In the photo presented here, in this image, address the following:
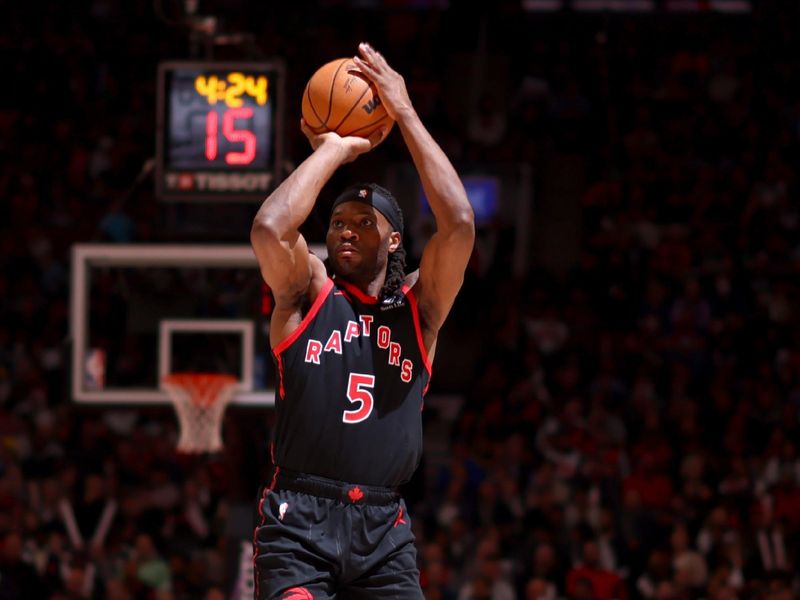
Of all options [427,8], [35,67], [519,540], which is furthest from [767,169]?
[35,67]

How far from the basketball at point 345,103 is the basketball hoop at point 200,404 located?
16.0 ft

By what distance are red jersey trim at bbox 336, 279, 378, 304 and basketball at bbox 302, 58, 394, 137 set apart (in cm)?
55

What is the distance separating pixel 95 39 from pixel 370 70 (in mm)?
13674

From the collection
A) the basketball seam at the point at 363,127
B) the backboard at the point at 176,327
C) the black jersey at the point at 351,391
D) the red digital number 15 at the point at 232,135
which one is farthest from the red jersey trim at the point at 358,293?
the red digital number 15 at the point at 232,135

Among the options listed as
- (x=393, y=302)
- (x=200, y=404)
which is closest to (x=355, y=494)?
(x=393, y=302)

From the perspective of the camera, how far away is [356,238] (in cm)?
523

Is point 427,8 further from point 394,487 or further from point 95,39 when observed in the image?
point 394,487

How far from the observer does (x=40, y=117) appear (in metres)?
17.2

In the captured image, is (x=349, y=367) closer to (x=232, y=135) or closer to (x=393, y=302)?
(x=393, y=302)

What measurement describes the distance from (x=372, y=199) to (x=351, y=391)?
0.70m

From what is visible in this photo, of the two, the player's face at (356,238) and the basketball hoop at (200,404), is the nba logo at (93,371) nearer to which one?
the basketball hoop at (200,404)

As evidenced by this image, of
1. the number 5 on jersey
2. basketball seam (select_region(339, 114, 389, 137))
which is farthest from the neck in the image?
basketball seam (select_region(339, 114, 389, 137))

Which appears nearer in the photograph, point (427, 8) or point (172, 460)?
point (172, 460)

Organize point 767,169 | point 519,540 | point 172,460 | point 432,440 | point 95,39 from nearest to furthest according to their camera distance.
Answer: point 519,540 < point 172,460 < point 432,440 < point 767,169 < point 95,39
